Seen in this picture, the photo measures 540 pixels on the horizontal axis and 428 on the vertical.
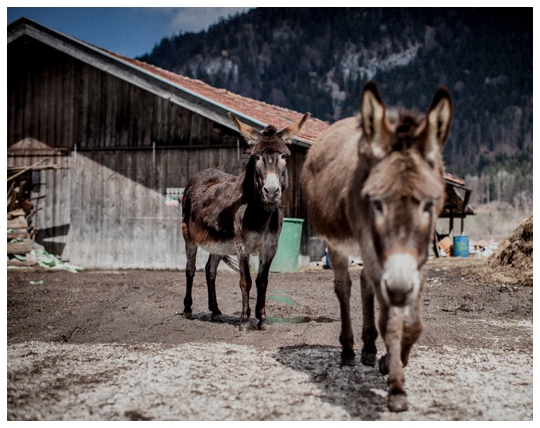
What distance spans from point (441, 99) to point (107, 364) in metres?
3.24

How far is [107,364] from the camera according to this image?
4059 mm

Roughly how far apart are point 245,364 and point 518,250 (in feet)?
24.6

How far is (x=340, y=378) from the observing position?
12.0ft

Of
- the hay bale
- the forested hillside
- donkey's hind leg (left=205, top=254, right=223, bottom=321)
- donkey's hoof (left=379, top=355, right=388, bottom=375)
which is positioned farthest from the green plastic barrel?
the forested hillside

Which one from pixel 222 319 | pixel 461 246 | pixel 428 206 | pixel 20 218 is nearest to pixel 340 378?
pixel 428 206

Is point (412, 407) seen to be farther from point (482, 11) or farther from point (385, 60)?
point (482, 11)

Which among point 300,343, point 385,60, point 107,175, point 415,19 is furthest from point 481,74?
point 300,343

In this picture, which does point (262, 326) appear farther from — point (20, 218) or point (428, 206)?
point (20, 218)

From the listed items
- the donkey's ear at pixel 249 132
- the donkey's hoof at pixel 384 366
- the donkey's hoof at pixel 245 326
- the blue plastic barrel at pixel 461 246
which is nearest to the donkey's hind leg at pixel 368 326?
the donkey's hoof at pixel 384 366

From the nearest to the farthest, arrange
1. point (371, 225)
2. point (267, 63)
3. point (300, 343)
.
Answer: point (371, 225) → point (300, 343) → point (267, 63)

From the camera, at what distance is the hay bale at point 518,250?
9297mm

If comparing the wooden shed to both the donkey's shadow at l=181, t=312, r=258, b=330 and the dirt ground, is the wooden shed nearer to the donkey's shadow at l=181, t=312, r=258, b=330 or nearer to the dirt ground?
the dirt ground

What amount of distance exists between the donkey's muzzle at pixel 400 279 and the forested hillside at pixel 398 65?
58067 mm

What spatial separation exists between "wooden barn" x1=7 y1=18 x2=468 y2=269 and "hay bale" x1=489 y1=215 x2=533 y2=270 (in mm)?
4835
